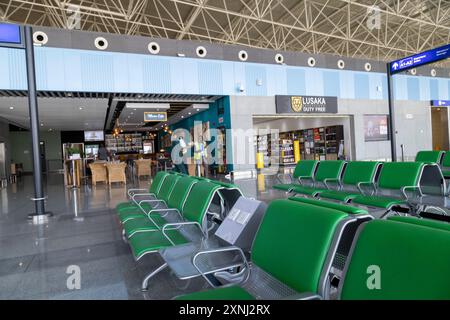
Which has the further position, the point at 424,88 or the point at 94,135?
the point at 94,135

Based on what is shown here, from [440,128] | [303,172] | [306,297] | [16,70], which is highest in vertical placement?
[16,70]

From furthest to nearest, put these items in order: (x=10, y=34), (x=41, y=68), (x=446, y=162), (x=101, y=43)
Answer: (x=101, y=43) < (x=41, y=68) < (x=10, y=34) < (x=446, y=162)

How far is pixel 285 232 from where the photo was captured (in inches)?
62.2

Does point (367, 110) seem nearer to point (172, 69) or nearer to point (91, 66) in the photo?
point (172, 69)

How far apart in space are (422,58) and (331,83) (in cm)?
684

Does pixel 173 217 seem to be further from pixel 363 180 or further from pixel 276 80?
pixel 276 80

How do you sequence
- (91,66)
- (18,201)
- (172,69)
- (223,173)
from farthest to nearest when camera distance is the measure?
(223,173) < (172,69) < (91,66) < (18,201)

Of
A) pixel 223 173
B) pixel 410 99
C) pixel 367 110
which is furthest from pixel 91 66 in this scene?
pixel 410 99

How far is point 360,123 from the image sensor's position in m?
14.0

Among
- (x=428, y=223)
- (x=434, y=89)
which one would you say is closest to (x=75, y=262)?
(x=428, y=223)

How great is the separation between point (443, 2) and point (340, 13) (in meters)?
4.97

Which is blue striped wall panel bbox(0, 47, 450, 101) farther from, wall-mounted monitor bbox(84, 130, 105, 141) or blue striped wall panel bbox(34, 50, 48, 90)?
wall-mounted monitor bbox(84, 130, 105, 141)

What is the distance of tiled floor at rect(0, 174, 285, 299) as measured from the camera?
2.52m
